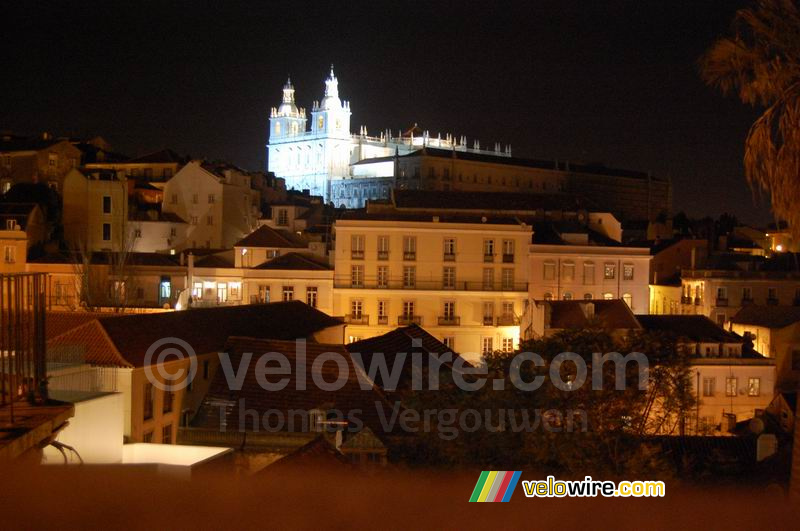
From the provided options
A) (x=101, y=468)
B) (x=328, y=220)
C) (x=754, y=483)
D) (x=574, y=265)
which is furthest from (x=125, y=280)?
(x=101, y=468)

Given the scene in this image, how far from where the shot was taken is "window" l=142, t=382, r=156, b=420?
714 inches

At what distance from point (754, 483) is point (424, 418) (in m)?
6.53

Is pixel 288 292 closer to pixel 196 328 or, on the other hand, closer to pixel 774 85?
pixel 196 328

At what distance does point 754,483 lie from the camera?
55.7 feet

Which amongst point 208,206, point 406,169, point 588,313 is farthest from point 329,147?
point 588,313

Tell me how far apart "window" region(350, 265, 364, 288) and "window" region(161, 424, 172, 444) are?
20.0m

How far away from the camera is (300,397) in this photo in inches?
726

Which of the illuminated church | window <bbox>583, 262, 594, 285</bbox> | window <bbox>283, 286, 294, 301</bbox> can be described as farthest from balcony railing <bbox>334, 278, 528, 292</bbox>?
the illuminated church

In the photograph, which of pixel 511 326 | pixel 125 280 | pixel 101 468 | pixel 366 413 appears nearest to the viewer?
pixel 101 468

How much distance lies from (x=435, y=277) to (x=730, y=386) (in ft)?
44.1

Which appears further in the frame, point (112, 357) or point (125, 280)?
point (125, 280)

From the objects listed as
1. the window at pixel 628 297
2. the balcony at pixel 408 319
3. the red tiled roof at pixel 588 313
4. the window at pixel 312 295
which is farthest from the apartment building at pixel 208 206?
the red tiled roof at pixel 588 313

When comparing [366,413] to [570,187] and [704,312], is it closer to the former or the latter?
[704,312]

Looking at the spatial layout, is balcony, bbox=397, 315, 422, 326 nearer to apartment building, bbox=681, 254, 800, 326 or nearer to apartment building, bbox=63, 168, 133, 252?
apartment building, bbox=681, 254, 800, 326
